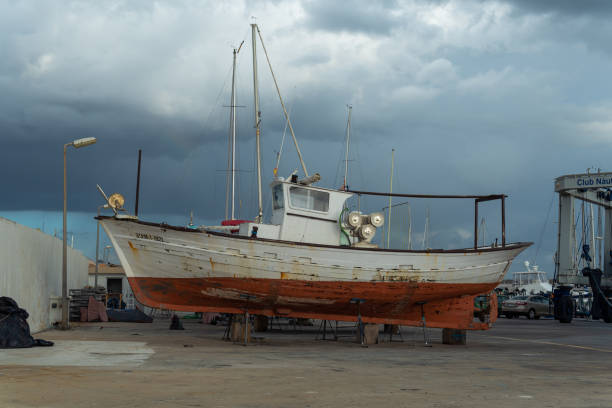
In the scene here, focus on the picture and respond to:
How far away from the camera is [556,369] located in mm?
12102

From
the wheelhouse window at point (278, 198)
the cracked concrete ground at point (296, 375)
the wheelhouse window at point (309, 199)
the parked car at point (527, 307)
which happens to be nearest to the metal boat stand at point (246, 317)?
the cracked concrete ground at point (296, 375)

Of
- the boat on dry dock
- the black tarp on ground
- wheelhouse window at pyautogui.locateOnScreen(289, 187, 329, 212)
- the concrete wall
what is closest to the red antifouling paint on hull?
the boat on dry dock

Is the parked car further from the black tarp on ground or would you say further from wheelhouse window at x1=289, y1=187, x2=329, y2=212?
the black tarp on ground

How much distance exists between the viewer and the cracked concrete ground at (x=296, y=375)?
26.4 ft

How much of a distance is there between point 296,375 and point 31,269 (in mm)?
13342

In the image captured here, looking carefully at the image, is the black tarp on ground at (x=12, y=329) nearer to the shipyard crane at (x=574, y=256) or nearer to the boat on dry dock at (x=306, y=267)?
the boat on dry dock at (x=306, y=267)

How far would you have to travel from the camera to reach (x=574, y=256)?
1390 inches

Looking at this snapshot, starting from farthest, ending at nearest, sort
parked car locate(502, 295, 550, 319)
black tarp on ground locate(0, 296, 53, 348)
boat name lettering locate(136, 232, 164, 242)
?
parked car locate(502, 295, 550, 319) < boat name lettering locate(136, 232, 164, 242) < black tarp on ground locate(0, 296, 53, 348)

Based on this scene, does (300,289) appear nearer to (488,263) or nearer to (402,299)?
(402,299)

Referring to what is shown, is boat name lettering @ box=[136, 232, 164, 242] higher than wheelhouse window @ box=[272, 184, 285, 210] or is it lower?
lower

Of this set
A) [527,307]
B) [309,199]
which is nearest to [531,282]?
[527,307]

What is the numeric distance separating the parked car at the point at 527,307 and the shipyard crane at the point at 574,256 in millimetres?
4490

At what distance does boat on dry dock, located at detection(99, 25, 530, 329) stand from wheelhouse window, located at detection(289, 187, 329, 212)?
0.03m

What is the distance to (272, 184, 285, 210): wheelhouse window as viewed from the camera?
60.5 ft
